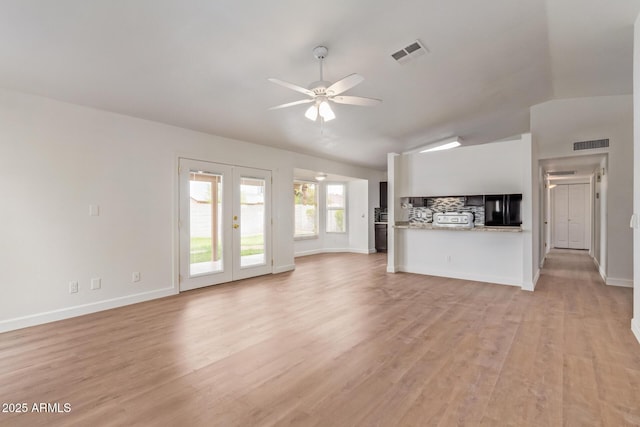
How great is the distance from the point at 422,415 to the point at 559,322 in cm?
262

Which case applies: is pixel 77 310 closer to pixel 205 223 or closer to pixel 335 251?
pixel 205 223

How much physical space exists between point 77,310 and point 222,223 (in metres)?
2.28

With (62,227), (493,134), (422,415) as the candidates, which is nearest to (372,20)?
(422,415)

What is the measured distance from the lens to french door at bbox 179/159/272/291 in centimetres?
484

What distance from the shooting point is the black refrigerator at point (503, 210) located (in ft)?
17.0

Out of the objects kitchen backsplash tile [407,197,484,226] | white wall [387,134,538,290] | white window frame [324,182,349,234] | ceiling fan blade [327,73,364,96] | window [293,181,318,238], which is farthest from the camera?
white window frame [324,182,349,234]

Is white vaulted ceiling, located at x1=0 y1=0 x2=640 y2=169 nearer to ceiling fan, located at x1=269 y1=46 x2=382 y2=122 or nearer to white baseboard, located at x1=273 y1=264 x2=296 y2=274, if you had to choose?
ceiling fan, located at x1=269 y1=46 x2=382 y2=122

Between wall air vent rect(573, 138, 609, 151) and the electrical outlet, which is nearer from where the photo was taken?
the electrical outlet

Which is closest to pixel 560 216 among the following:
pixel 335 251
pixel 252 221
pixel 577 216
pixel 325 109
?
pixel 577 216

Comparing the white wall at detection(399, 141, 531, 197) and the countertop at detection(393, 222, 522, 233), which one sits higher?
the white wall at detection(399, 141, 531, 197)

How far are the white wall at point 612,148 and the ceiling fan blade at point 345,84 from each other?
4.97 meters

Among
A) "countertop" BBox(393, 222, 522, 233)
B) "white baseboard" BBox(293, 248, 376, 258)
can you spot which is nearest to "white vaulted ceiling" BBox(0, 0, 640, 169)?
"countertop" BBox(393, 222, 522, 233)

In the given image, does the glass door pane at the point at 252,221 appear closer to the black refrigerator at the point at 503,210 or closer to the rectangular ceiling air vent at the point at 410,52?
the rectangular ceiling air vent at the point at 410,52

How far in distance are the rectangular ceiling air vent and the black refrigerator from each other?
10.2 feet
